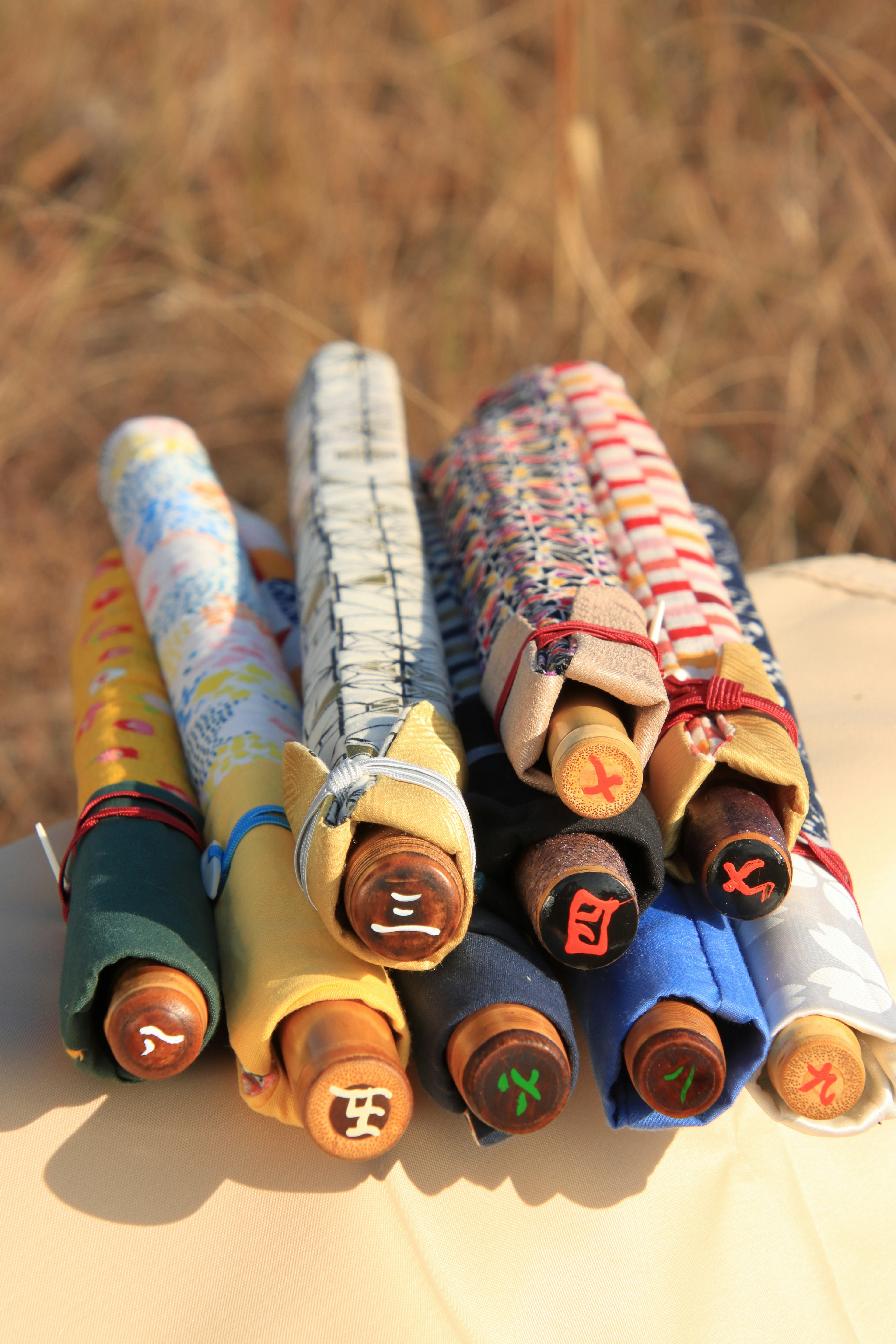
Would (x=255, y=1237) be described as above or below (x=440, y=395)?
above

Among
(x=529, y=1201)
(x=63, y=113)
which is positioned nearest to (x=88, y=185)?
(x=63, y=113)

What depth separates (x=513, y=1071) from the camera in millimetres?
543

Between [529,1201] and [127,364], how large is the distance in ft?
6.47

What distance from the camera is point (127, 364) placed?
2213 mm

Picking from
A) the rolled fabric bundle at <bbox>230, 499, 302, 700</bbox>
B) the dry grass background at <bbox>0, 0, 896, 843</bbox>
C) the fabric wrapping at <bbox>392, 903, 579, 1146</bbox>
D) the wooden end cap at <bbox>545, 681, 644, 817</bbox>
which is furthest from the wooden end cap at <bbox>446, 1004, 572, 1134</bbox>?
the dry grass background at <bbox>0, 0, 896, 843</bbox>

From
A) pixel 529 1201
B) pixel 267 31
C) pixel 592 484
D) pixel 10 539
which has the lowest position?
pixel 10 539

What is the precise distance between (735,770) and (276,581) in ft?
1.82

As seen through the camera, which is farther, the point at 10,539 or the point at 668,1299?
the point at 10,539

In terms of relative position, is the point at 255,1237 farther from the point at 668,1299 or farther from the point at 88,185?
the point at 88,185

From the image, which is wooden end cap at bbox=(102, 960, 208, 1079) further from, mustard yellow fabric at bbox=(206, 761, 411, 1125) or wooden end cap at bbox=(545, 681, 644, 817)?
wooden end cap at bbox=(545, 681, 644, 817)

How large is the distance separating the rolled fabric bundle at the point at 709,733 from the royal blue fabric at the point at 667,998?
0.11 ft

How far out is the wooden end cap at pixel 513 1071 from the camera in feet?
1.78

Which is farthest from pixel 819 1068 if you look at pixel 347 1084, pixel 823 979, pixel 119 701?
pixel 119 701

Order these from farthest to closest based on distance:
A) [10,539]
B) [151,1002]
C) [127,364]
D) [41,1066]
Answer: [127,364] → [10,539] → [41,1066] → [151,1002]
